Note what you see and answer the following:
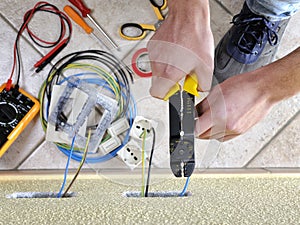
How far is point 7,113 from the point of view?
1044 millimetres

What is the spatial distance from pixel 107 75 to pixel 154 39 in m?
0.41

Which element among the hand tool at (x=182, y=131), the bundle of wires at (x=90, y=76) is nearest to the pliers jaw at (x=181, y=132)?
the hand tool at (x=182, y=131)

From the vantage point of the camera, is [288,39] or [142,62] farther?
[288,39]

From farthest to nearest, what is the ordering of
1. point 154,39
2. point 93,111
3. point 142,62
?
point 93,111 < point 142,62 < point 154,39

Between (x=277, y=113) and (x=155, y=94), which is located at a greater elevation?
(x=155, y=94)

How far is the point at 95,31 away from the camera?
1.10m

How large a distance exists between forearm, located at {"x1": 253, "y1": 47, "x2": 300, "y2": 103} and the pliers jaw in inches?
5.6

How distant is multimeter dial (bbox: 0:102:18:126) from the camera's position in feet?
3.42

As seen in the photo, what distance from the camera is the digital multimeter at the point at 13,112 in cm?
104

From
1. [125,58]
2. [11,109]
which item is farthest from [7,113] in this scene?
[125,58]

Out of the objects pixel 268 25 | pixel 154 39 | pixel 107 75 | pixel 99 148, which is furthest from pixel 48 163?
pixel 268 25

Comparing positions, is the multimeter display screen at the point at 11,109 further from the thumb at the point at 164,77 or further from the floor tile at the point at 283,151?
the floor tile at the point at 283,151

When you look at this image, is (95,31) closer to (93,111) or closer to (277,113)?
(93,111)

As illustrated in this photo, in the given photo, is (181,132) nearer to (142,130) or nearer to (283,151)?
(142,130)
